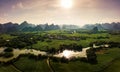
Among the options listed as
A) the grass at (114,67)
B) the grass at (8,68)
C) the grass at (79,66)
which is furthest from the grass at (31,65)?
the grass at (114,67)

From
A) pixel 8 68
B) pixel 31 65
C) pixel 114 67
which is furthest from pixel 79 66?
pixel 8 68

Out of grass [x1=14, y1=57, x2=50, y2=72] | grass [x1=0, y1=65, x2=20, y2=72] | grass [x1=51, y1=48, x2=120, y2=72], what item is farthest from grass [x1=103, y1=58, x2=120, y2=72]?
grass [x1=0, y1=65, x2=20, y2=72]

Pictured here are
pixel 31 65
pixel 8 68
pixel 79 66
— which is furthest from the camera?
pixel 31 65

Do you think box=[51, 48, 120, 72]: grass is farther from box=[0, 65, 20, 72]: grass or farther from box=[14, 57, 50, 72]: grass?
box=[0, 65, 20, 72]: grass

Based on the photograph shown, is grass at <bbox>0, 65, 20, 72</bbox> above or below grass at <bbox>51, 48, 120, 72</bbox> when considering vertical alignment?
above

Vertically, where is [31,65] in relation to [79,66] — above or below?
above

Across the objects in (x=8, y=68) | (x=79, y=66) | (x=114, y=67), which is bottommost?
(x=114, y=67)

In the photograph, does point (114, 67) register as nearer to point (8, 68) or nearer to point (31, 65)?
point (31, 65)

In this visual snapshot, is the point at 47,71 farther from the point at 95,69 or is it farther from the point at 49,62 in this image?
the point at 95,69

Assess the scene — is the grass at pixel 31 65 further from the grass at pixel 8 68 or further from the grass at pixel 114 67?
the grass at pixel 114 67

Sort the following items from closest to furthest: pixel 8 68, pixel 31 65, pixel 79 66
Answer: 1. pixel 8 68
2. pixel 79 66
3. pixel 31 65
